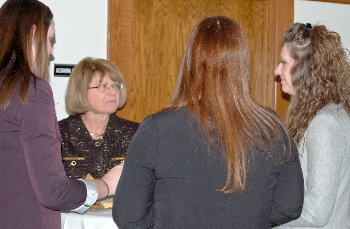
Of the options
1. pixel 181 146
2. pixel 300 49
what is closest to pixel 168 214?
pixel 181 146

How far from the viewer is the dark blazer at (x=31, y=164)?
4.79ft

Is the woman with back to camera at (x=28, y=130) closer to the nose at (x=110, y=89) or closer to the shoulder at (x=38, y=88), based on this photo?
the shoulder at (x=38, y=88)

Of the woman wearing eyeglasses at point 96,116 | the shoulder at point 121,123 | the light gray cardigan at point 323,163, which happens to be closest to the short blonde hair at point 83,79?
the woman wearing eyeglasses at point 96,116

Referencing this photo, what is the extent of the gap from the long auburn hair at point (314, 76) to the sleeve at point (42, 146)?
96 cm

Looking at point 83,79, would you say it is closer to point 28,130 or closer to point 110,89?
point 110,89

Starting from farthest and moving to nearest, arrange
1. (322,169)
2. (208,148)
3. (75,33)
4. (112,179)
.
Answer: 1. (75,33)
2. (112,179)
3. (322,169)
4. (208,148)

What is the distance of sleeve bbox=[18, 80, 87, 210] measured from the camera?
1454 mm

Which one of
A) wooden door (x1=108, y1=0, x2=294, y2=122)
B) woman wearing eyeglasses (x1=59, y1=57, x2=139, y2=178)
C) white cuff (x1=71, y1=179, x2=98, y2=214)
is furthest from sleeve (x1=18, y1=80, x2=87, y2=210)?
wooden door (x1=108, y1=0, x2=294, y2=122)

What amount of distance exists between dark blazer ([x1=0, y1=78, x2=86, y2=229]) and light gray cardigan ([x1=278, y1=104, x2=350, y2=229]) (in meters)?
0.84

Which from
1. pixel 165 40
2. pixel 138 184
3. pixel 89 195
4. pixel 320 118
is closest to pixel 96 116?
pixel 165 40

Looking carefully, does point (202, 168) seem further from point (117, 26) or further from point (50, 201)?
point (117, 26)

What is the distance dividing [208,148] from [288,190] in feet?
1.12

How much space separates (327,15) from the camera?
4.60 m

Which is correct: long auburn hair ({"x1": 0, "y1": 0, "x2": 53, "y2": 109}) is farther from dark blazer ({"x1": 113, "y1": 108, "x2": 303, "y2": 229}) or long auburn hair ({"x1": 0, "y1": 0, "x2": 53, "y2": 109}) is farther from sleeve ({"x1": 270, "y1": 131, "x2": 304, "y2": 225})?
sleeve ({"x1": 270, "y1": 131, "x2": 304, "y2": 225})
